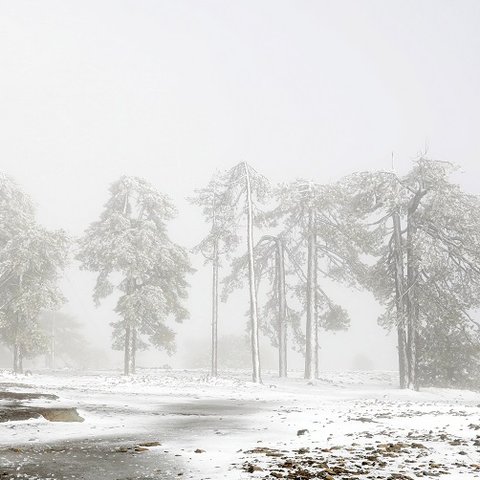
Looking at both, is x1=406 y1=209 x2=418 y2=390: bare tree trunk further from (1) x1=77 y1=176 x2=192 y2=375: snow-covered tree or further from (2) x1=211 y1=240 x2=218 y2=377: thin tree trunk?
(1) x1=77 y1=176 x2=192 y2=375: snow-covered tree

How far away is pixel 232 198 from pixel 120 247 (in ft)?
23.1

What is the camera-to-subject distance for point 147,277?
29469 mm

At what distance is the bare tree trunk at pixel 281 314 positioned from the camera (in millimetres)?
31612

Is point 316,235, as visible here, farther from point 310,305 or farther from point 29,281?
point 29,281

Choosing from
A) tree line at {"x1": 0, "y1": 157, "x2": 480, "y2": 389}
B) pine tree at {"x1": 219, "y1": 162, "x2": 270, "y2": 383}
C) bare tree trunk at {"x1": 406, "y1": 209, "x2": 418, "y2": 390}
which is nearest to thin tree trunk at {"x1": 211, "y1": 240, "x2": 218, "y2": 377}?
tree line at {"x1": 0, "y1": 157, "x2": 480, "y2": 389}

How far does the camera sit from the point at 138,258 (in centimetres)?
2677

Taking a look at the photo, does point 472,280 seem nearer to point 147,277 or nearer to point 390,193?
point 390,193

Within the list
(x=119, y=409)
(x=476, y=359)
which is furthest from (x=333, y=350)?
(x=119, y=409)

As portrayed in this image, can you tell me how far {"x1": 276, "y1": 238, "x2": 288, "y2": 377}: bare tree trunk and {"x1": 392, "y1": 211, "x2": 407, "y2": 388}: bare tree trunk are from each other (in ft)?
27.3

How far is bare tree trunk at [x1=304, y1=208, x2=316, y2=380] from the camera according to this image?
1140 inches

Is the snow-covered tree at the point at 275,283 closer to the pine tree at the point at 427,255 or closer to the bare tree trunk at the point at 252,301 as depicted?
the bare tree trunk at the point at 252,301

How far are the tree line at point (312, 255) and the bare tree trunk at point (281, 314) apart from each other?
0.45 ft

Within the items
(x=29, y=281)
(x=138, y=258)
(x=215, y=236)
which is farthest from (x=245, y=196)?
(x=29, y=281)

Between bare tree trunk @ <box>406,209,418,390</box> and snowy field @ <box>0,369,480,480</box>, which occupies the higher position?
bare tree trunk @ <box>406,209,418,390</box>
